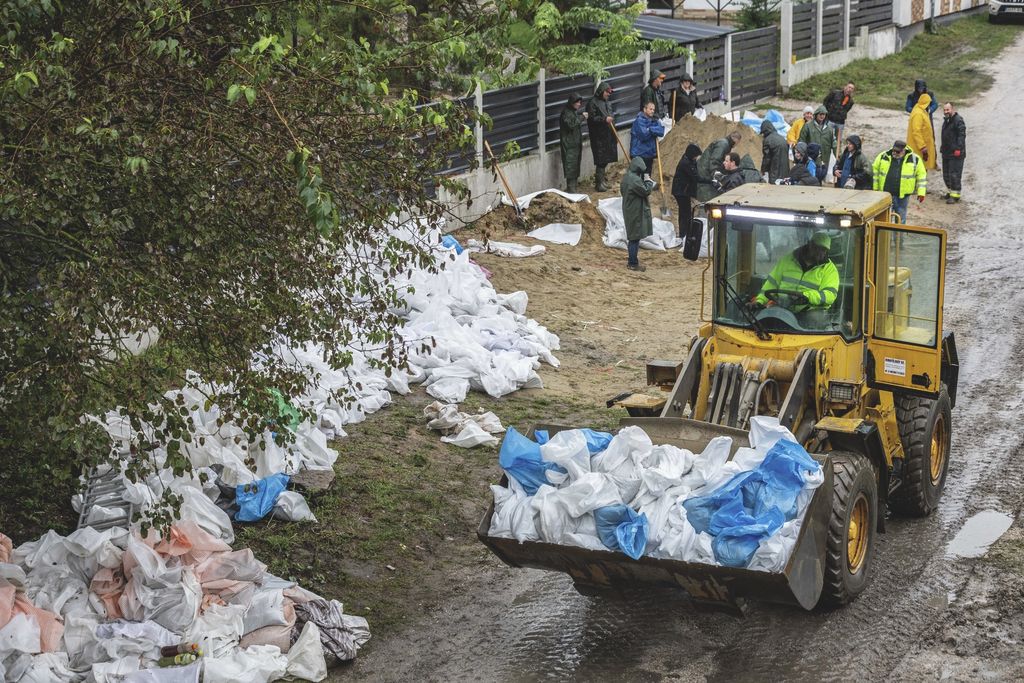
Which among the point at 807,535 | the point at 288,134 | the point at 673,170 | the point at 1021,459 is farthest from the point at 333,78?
the point at 673,170

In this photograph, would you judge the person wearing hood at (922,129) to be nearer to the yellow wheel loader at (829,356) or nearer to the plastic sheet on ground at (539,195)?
the plastic sheet on ground at (539,195)

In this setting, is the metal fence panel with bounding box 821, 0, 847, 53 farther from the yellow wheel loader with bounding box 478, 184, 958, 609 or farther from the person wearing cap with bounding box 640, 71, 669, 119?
the yellow wheel loader with bounding box 478, 184, 958, 609

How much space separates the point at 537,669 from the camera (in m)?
7.22

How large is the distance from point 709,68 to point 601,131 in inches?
218

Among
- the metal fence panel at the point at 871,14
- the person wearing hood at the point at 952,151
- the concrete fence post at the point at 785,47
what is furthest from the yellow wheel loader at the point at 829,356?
the metal fence panel at the point at 871,14

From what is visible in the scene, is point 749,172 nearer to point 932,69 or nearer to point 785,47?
point 785,47

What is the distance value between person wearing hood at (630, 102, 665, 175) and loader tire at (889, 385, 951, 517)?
10155 millimetres

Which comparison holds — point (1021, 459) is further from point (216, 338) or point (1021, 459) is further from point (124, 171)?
point (124, 171)

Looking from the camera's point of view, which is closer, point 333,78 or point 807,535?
point 333,78

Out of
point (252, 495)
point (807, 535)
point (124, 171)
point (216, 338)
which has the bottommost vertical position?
point (252, 495)

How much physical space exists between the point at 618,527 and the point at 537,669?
1100 millimetres

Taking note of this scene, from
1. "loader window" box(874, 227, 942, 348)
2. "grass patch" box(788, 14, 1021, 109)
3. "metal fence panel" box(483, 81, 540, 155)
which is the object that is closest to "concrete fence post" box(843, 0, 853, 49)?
"grass patch" box(788, 14, 1021, 109)

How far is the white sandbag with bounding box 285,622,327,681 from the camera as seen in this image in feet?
23.1

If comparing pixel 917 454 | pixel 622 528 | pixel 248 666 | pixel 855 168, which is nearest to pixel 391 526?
pixel 248 666
